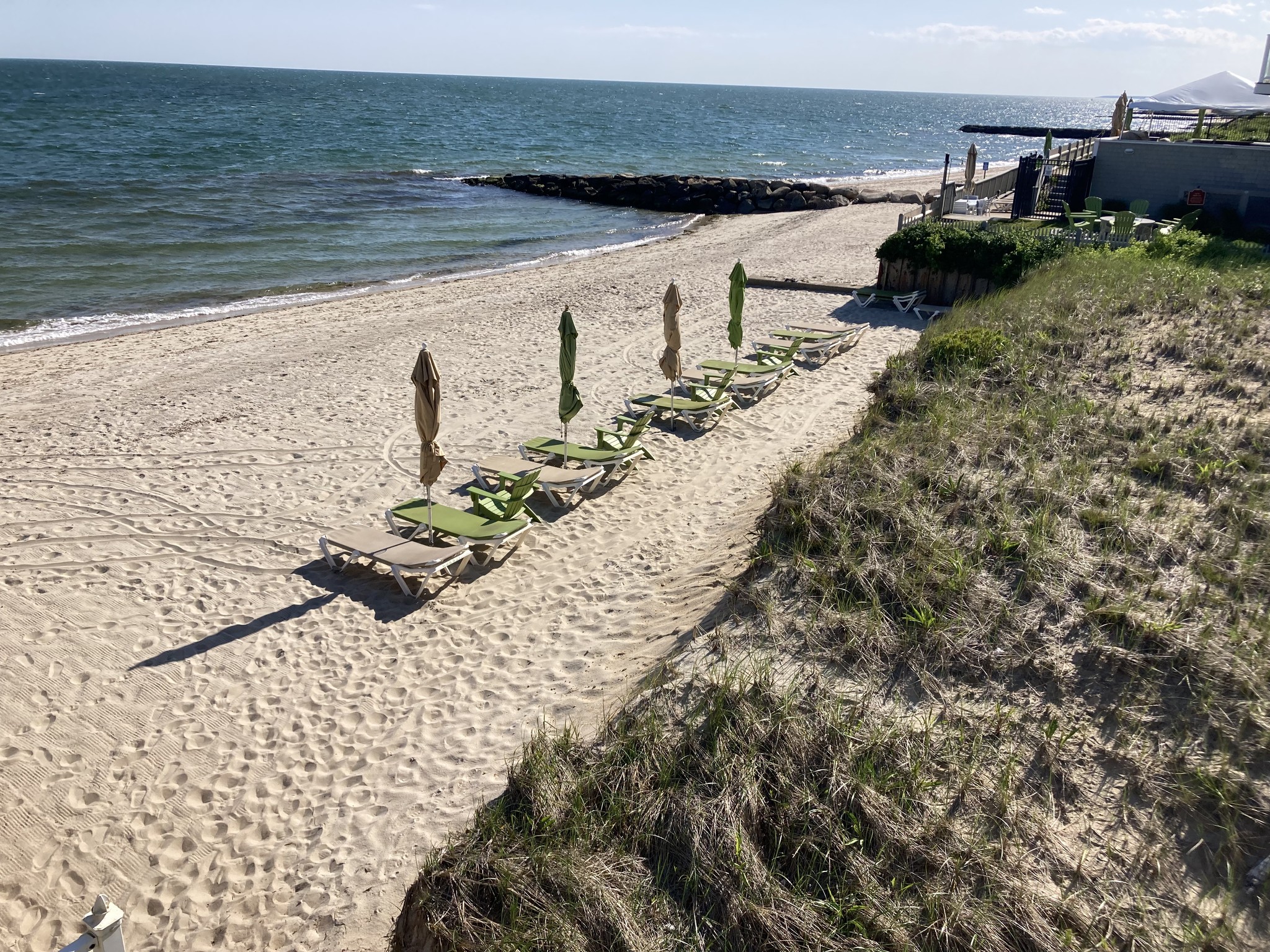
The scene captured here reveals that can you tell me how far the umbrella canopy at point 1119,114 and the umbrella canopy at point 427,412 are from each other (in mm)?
23764

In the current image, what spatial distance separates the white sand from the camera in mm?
4906

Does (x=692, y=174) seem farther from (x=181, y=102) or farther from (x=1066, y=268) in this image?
(x=181, y=102)

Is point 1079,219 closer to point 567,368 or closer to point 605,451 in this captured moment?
point 605,451

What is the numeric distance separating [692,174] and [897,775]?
46990mm

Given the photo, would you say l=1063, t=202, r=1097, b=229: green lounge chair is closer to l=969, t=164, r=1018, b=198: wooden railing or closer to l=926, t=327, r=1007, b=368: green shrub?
l=969, t=164, r=1018, b=198: wooden railing

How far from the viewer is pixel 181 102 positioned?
80.9m

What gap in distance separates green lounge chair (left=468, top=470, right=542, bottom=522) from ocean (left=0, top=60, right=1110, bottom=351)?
13.0m

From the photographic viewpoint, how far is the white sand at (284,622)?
491 cm

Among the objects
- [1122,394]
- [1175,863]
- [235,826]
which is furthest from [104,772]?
[1122,394]

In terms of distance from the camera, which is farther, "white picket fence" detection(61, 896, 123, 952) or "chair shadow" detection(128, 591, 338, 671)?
"chair shadow" detection(128, 591, 338, 671)

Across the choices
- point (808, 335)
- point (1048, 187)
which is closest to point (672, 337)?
point (808, 335)

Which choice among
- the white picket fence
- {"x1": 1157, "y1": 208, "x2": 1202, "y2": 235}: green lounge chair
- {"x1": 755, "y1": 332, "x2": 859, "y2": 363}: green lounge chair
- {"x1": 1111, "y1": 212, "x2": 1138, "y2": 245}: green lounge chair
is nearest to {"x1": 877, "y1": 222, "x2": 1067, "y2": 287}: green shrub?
{"x1": 1111, "y1": 212, "x2": 1138, "y2": 245}: green lounge chair

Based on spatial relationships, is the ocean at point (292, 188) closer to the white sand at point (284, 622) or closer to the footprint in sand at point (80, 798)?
the white sand at point (284, 622)

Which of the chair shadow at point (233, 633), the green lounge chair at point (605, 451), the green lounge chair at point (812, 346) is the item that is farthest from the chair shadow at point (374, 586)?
the green lounge chair at point (812, 346)
